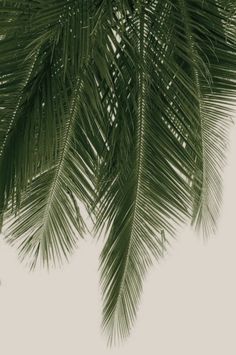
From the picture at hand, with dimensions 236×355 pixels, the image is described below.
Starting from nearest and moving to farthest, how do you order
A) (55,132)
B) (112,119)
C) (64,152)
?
(55,132) < (64,152) < (112,119)

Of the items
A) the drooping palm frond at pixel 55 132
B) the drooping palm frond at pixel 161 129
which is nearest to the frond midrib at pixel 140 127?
the drooping palm frond at pixel 161 129

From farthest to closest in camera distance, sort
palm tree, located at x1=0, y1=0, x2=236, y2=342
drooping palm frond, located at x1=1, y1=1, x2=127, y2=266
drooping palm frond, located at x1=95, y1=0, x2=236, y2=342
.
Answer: drooping palm frond, located at x1=95, y1=0, x2=236, y2=342 → palm tree, located at x1=0, y1=0, x2=236, y2=342 → drooping palm frond, located at x1=1, y1=1, x2=127, y2=266

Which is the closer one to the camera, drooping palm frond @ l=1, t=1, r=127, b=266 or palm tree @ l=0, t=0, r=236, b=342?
drooping palm frond @ l=1, t=1, r=127, b=266

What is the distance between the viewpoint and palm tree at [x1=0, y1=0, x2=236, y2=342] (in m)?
3.17

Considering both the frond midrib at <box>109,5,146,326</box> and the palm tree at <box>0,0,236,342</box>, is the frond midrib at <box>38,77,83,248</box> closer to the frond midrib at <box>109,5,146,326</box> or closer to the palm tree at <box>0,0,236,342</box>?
the palm tree at <box>0,0,236,342</box>

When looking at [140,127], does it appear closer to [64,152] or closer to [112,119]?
[112,119]

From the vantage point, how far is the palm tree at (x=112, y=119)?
125 inches

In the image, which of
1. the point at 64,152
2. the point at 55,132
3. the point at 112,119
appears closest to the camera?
the point at 55,132

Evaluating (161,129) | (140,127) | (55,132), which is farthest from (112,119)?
(55,132)

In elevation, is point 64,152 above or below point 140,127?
below

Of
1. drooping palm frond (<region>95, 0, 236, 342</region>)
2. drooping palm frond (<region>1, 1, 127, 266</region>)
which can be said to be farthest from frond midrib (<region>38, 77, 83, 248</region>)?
drooping palm frond (<region>95, 0, 236, 342</region>)

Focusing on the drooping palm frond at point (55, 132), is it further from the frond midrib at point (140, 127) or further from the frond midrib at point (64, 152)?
the frond midrib at point (140, 127)

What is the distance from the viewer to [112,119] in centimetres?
372

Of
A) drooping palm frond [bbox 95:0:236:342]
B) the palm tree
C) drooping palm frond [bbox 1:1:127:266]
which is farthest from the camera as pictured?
drooping palm frond [bbox 95:0:236:342]
